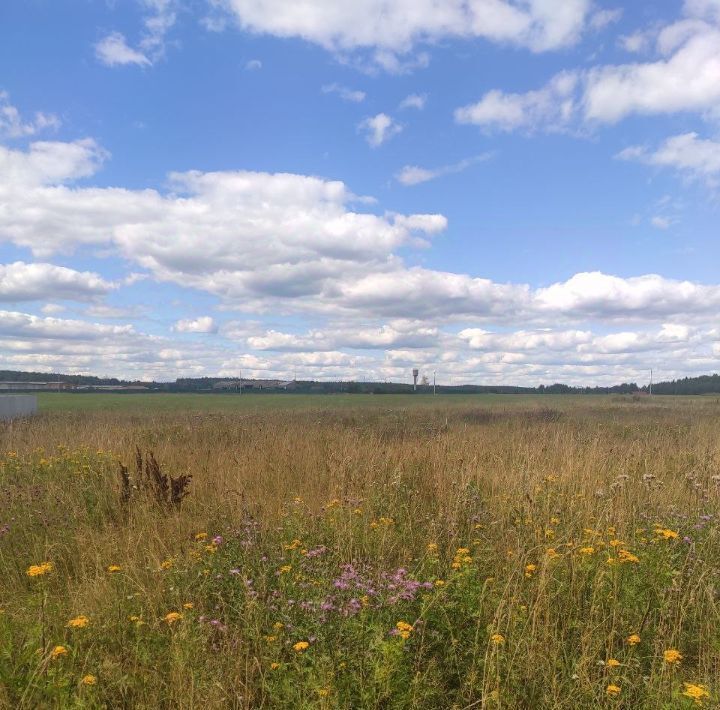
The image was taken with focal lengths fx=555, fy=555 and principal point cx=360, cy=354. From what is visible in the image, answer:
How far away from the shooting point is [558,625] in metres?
3.69

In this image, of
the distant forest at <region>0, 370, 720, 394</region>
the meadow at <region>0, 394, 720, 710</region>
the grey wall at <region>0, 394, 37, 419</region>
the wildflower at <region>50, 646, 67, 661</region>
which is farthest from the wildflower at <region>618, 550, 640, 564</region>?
the distant forest at <region>0, 370, 720, 394</region>

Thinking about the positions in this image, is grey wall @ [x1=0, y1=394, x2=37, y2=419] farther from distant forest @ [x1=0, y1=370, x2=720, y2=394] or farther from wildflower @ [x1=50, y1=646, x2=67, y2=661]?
distant forest @ [x1=0, y1=370, x2=720, y2=394]

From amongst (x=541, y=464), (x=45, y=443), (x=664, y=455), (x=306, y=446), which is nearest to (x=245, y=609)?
(x=541, y=464)

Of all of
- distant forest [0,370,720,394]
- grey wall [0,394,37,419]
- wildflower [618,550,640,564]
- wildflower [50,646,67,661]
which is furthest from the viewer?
distant forest [0,370,720,394]

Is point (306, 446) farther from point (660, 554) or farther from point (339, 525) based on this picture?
point (660, 554)

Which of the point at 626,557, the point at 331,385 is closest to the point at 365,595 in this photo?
the point at 626,557

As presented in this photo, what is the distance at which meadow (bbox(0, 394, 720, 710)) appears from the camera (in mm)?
2889

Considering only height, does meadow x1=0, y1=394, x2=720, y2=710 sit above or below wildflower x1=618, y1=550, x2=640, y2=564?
below

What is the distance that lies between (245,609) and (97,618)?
100 cm

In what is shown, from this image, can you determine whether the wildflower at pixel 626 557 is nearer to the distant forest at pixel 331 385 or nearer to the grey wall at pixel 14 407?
the grey wall at pixel 14 407

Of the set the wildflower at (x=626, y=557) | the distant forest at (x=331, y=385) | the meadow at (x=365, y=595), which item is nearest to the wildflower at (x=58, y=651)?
the meadow at (x=365, y=595)

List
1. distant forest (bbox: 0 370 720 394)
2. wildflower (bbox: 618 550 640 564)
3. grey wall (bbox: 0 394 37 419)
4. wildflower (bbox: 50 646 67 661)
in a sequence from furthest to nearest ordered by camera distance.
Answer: distant forest (bbox: 0 370 720 394) → grey wall (bbox: 0 394 37 419) → wildflower (bbox: 618 550 640 564) → wildflower (bbox: 50 646 67 661)

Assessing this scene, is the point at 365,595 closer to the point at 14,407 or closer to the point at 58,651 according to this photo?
the point at 58,651

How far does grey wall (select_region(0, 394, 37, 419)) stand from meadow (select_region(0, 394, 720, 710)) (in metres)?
22.2
